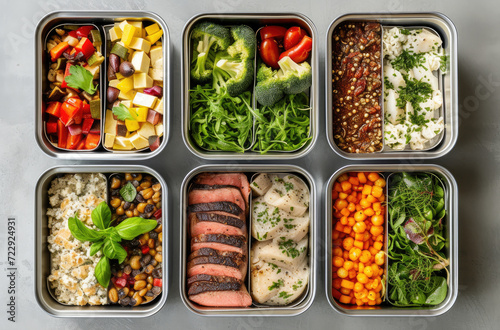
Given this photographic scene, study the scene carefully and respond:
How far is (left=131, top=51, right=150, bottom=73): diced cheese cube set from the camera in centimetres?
284

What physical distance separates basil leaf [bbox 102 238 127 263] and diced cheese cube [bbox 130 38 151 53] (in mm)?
1430

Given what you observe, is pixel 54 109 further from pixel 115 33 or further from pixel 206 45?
pixel 206 45

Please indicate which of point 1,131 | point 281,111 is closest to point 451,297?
point 281,111

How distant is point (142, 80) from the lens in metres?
2.88

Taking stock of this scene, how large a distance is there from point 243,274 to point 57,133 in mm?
1791

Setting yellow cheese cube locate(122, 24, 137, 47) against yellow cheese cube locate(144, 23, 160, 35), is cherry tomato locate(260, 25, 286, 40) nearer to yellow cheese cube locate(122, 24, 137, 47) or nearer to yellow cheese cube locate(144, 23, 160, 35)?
yellow cheese cube locate(144, 23, 160, 35)

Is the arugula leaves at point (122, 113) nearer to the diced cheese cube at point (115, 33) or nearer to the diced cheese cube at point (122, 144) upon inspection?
the diced cheese cube at point (122, 144)

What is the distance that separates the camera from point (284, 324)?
3.19m

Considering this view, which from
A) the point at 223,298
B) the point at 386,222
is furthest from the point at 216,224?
the point at 386,222

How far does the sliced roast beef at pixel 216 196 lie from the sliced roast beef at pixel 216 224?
0.11 m

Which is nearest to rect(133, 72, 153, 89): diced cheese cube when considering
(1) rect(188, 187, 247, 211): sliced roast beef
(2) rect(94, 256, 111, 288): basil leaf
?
(1) rect(188, 187, 247, 211): sliced roast beef

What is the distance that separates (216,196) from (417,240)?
1.56 meters

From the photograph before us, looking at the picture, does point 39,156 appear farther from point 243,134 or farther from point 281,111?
point 281,111

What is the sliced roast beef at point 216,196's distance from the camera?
2923 millimetres
